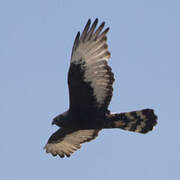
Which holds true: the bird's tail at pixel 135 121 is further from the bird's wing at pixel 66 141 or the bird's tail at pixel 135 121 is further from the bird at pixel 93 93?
the bird's wing at pixel 66 141

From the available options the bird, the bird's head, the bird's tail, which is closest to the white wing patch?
the bird

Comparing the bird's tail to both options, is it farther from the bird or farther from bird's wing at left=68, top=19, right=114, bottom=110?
bird's wing at left=68, top=19, right=114, bottom=110

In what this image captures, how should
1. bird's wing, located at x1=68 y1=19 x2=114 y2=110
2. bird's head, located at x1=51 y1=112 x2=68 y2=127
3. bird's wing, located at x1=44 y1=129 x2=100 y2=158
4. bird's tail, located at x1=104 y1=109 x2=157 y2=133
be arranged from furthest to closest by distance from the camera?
1. bird's wing, located at x1=44 y1=129 x2=100 y2=158
2. bird's head, located at x1=51 y1=112 x2=68 y2=127
3. bird's tail, located at x1=104 y1=109 x2=157 y2=133
4. bird's wing, located at x1=68 y1=19 x2=114 y2=110

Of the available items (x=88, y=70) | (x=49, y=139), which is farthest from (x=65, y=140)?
(x=88, y=70)

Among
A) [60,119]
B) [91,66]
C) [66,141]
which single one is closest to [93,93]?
[91,66]

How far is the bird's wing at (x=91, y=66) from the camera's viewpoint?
11.8 m

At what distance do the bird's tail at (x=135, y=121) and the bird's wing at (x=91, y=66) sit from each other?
45cm

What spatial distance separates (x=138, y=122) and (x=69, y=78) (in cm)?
186

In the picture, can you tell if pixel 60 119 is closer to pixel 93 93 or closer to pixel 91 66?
pixel 93 93

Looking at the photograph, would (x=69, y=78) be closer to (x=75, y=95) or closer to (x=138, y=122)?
(x=75, y=95)

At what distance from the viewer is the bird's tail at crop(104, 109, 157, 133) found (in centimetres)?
1214

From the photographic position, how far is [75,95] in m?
12.0

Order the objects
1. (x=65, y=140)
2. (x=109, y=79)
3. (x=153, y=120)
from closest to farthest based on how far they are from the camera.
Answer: (x=109, y=79)
(x=153, y=120)
(x=65, y=140)

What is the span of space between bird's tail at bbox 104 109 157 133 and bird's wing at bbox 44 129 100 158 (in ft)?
3.75
